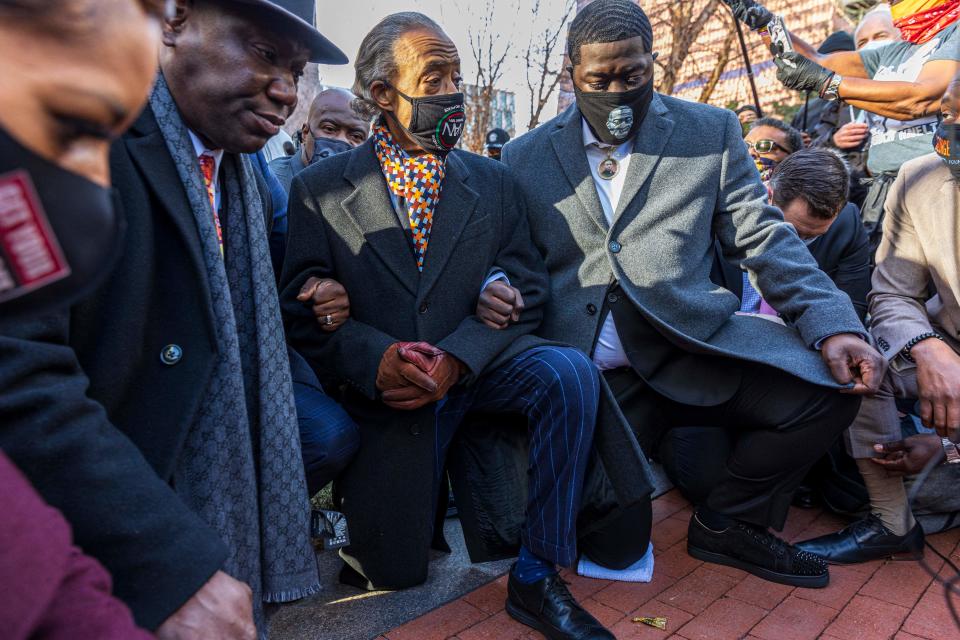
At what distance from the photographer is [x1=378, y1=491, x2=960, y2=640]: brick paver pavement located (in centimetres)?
227

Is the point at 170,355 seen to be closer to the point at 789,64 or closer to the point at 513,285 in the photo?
the point at 513,285

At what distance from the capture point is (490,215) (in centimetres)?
261

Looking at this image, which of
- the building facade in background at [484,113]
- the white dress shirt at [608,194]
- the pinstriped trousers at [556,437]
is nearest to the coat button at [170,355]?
the pinstriped trousers at [556,437]

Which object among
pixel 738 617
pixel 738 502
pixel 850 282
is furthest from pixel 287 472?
pixel 850 282

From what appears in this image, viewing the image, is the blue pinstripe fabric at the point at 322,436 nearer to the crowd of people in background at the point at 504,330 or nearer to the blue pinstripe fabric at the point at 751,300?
the crowd of people in background at the point at 504,330

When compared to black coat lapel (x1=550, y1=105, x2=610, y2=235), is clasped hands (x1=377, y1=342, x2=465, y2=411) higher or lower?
lower

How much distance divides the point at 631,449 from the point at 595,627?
0.57m

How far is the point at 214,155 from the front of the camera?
1.93 meters

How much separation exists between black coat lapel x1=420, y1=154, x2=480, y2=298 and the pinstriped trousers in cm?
45

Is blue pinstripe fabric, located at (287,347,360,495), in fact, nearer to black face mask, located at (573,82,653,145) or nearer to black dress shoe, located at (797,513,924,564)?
black face mask, located at (573,82,653,145)

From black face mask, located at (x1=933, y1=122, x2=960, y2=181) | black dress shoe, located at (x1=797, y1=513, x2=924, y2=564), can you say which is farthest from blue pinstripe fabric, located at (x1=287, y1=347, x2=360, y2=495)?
black face mask, located at (x1=933, y1=122, x2=960, y2=181)

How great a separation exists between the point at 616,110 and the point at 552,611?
181 centimetres

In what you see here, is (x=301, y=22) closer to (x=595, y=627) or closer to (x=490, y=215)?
(x=490, y=215)

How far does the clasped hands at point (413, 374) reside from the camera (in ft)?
7.36
